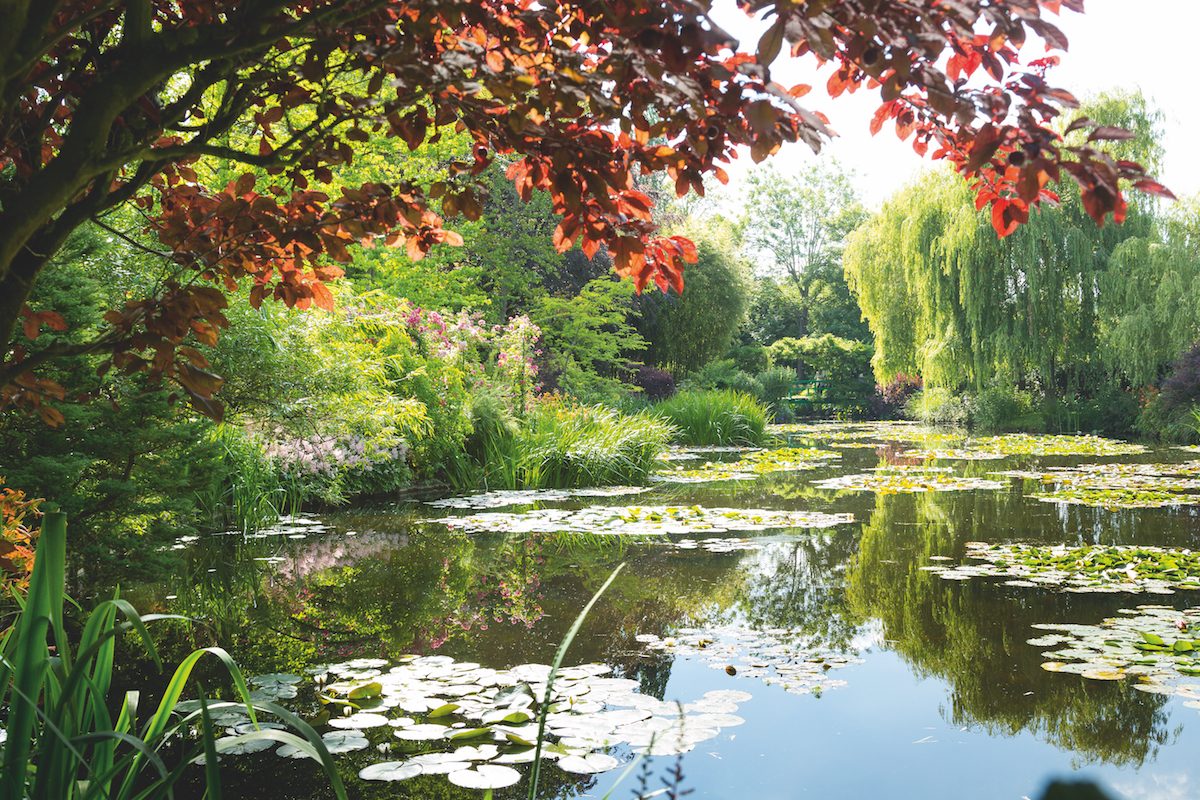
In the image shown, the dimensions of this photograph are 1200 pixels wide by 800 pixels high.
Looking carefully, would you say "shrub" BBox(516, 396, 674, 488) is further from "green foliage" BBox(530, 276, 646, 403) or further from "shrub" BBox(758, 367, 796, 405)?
"shrub" BBox(758, 367, 796, 405)

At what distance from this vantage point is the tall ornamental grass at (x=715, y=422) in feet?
41.8

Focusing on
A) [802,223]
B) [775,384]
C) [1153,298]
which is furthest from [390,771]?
[802,223]

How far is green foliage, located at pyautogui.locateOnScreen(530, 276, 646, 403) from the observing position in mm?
14125

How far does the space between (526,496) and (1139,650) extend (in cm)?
517

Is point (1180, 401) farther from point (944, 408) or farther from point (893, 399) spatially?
point (893, 399)

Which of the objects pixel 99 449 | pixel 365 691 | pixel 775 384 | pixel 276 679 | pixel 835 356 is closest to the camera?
pixel 365 691

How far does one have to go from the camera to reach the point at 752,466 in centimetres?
959

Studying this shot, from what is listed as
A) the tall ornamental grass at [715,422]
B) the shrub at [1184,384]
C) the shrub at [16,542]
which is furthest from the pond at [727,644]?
the shrub at [1184,384]

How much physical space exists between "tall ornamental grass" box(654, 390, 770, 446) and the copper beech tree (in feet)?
35.4

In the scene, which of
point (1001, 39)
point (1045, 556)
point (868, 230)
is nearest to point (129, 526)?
point (1001, 39)

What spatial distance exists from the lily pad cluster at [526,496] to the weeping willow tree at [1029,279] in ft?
30.6

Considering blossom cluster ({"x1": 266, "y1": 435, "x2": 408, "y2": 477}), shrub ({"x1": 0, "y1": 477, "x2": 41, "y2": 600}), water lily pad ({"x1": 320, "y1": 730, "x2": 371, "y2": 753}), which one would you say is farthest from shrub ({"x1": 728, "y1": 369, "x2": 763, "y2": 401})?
shrub ({"x1": 0, "y1": 477, "x2": 41, "y2": 600})

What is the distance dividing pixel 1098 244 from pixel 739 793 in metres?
15.7

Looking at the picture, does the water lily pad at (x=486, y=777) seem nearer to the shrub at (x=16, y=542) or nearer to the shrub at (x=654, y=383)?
the shrub at (x=16, y=542)
